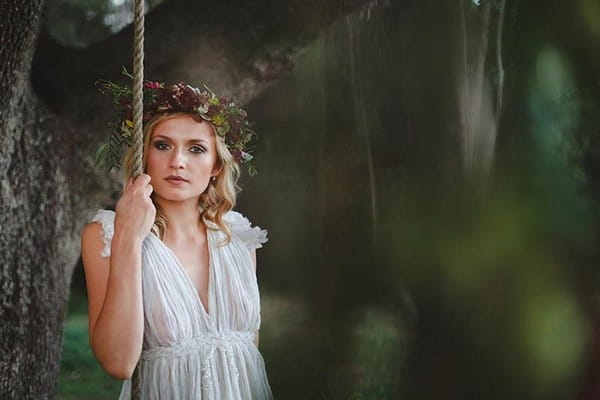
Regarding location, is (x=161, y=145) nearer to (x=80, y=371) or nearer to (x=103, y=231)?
(x=103, y=231)

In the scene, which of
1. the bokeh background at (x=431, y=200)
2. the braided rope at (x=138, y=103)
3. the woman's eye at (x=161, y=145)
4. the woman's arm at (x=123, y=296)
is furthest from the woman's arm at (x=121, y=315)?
the bokeh background at (x=431, y=200)

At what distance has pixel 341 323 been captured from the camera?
2.99 meters

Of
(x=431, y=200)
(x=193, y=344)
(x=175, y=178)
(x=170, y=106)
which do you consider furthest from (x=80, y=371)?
(x=431, y=200)

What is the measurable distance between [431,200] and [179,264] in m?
1.19

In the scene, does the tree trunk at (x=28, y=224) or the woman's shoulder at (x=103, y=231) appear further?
the tree trunk at (x=28, y=224)

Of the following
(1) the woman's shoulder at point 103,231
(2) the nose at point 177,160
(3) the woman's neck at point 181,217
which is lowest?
(1) the woman's shoulder at point 103,231

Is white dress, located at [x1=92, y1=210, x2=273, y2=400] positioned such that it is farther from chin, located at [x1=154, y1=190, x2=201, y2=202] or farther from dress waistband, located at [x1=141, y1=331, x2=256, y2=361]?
chin, located at [x1=154, y1=190, x2=201, y2=202]

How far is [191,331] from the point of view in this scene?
2182 millimetres

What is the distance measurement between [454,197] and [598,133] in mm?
609

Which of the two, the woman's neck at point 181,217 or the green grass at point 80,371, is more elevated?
the woman's neck at point 181,217

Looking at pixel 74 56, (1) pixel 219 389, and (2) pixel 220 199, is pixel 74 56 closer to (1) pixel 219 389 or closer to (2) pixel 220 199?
(2) pixel 220 199

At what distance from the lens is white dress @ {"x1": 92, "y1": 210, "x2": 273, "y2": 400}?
2154 mm

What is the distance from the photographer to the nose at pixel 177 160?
2285mm

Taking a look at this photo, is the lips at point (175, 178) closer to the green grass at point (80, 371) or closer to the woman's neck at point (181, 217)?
the woman's neck at point (181, 217)
